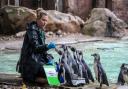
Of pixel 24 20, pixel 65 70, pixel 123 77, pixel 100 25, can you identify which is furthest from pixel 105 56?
pixel 65 70

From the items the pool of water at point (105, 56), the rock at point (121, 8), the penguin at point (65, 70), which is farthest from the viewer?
the rock at point (121, 8)

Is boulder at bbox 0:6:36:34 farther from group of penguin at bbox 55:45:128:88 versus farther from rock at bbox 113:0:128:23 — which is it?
group of penguin at bbox 55:45:128:88

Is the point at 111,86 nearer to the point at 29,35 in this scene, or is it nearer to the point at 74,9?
the point at 29,35

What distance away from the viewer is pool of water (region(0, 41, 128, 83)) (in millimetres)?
11752

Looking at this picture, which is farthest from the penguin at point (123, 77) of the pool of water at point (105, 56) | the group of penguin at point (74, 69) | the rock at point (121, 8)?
the rock at point (121, 8)

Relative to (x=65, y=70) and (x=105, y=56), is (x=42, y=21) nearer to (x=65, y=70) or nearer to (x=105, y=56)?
(x=65, y=70)

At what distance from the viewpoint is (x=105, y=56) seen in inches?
599

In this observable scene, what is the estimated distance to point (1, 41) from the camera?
1964 centimetres

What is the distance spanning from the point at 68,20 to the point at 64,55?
1444 centimetres

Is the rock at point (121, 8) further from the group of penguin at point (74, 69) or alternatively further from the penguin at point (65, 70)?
the penguin at point (65, 70)

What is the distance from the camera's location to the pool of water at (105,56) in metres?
11.8

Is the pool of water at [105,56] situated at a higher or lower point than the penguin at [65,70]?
lower

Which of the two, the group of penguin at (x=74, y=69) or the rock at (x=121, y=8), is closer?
the group of penguin at (x=74, y=69)

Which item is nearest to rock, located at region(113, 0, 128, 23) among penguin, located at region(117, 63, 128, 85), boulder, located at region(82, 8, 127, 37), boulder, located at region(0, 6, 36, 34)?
boulder, located at region(82, 8, 127, 37)
